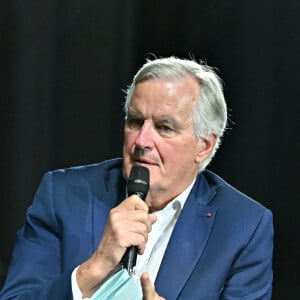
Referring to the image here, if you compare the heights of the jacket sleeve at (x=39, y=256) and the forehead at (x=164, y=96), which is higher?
the forehead at (x=164, y=96)

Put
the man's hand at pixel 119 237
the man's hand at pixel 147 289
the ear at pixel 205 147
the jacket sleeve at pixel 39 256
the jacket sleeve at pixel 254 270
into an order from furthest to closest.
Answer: the ear at pixel 205 147, the jacket sleeve at pixel 254 270, the jacket sleeve at pixel 39 256, the man's hand at pixel 147 289, the man's hand at pixel 119 237

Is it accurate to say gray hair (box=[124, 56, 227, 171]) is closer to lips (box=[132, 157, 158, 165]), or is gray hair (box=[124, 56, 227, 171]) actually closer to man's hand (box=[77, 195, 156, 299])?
lips (box=[132, 157, 158, 165])

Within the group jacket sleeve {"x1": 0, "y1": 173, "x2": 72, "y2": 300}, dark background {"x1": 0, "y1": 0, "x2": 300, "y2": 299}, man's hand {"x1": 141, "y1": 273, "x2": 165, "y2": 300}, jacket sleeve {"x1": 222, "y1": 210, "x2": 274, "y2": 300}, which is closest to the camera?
man's hand {"x1": 141, "y1": 273, "x2": 165, "y2": 300}

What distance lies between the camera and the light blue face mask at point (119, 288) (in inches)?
51.4

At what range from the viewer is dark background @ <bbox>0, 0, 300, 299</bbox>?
2.09m

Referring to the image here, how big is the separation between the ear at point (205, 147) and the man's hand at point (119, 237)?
0.49 meters

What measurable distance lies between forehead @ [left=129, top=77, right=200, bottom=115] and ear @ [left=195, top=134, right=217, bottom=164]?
0.14 metres

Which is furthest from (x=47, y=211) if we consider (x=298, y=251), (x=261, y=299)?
(x=298, y=251)

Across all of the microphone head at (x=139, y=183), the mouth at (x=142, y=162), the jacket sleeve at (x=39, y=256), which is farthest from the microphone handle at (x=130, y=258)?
the mouth at (x=142, y=162)

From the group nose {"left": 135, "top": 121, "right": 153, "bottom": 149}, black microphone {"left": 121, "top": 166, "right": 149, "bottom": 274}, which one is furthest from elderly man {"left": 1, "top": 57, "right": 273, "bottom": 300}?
black microphone {"left": 121, "top": 166, "right": 149, "bottom": 274}

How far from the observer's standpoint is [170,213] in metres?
1.81

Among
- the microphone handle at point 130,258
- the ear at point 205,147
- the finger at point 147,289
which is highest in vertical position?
the ear at point 205,147

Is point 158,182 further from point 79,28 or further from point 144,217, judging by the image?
point 79,28

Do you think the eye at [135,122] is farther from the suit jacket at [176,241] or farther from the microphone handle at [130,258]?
the microphone handle at [130,258]
